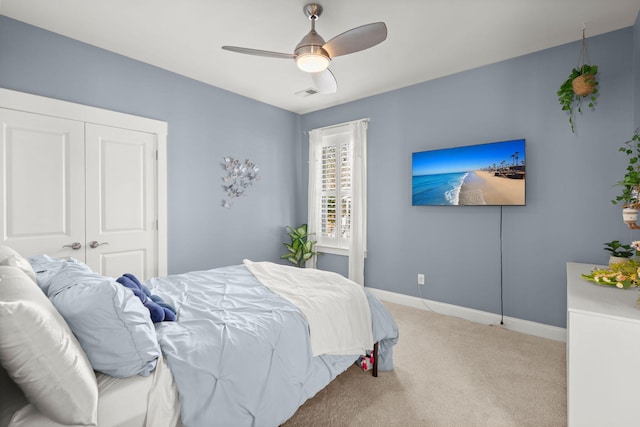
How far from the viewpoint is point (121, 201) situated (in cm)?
309

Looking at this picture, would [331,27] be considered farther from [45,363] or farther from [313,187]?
[45,363]

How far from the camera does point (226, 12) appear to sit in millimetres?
2389

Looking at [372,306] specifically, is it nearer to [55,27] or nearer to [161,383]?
[161,383]

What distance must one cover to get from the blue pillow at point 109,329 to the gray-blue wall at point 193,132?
7.78 feet

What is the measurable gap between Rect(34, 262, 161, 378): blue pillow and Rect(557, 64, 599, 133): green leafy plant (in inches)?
138

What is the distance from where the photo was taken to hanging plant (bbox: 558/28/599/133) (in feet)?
8.33

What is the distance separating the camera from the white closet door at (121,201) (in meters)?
2.91

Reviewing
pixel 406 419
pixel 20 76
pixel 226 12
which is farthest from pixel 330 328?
pixel 20 76

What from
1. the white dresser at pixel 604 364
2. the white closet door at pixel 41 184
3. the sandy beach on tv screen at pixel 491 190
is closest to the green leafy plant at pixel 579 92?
the sandy beach on tv screen at pixel 491 190

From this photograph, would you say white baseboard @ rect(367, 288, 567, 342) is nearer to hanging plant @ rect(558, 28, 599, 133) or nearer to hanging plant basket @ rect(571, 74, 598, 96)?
hanging plant @ rect(558, 28, 599, 133)

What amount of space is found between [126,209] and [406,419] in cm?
306

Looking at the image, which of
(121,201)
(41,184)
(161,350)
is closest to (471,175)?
(161,350)

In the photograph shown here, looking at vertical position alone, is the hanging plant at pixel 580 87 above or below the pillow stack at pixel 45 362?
above

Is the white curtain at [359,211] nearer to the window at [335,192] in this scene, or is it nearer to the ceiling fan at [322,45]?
the window at [335,192]
